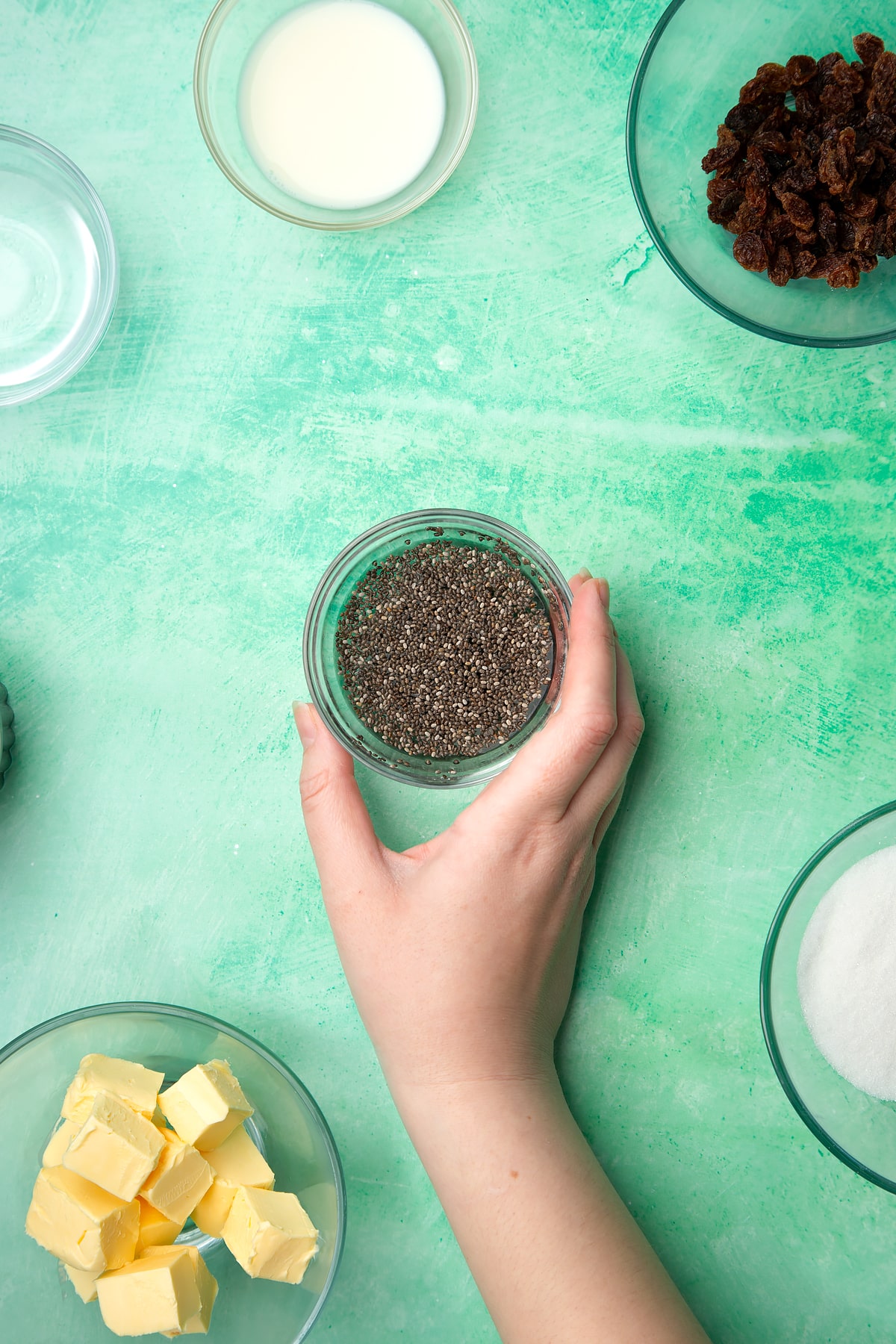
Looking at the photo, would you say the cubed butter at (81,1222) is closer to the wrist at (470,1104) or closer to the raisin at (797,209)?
the wrist at (470,1104)

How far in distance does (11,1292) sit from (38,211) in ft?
5.92

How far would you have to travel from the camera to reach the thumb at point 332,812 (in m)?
1.35

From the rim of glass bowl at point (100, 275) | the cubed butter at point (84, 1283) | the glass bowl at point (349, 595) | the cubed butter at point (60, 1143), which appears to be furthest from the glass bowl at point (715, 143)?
the cubed butter at point (84, 1283)

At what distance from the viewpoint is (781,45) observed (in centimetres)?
140

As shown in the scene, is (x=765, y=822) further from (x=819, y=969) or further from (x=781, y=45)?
(x=781, y=45)

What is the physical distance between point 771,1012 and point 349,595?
96 centimetres

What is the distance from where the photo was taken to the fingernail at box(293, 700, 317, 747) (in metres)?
1.41

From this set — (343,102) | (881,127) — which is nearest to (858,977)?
(881,127)

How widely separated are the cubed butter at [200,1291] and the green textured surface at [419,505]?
10.0 inches

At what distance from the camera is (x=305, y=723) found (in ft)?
4.64

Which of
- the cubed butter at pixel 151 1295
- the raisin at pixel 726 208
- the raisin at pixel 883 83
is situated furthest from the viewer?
the raisin at pixel 726 208

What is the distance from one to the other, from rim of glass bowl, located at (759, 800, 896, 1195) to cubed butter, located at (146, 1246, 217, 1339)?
915 mm

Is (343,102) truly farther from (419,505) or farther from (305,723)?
(305,723)

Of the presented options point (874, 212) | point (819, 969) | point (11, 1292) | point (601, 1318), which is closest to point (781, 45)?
point (874, 212)
